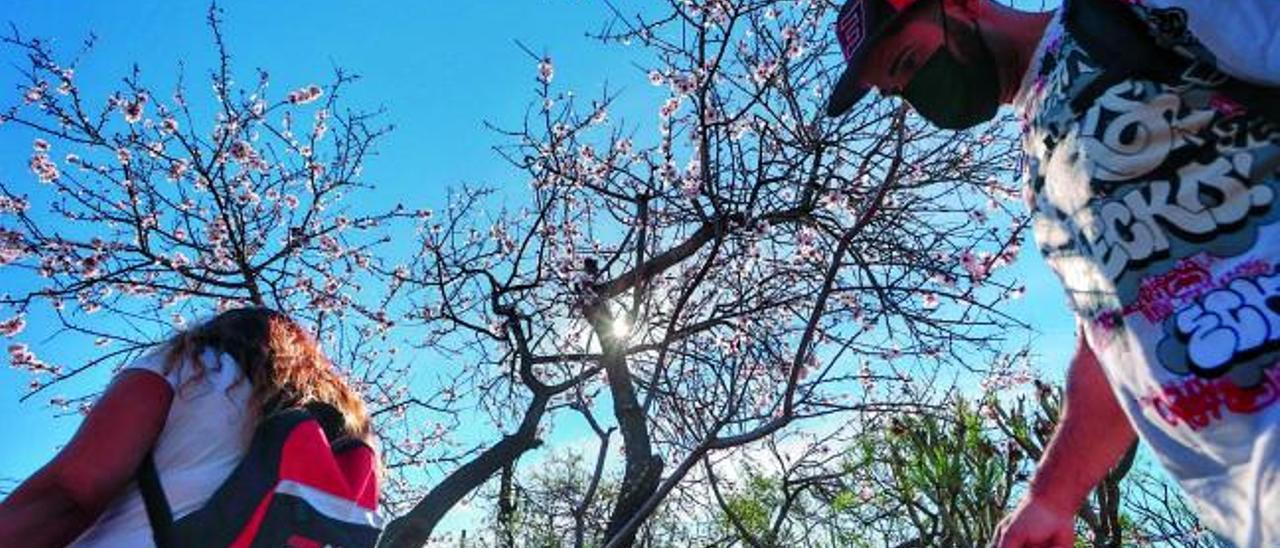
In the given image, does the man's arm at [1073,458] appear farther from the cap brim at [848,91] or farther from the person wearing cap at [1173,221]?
the cap brim at [848,91]

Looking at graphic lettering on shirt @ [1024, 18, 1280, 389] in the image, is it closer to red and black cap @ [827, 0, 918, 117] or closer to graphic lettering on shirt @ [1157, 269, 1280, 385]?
graphic lettering on shirt @ [1157, 269, 1280, 385]

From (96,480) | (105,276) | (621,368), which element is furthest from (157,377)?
(105,276)

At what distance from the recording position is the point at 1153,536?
524cm

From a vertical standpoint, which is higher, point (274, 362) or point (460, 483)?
point (460, 483)

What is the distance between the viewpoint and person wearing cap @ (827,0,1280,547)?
952 mm

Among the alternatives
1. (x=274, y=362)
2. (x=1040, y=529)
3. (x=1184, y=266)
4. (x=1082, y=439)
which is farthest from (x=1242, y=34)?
(x=274, y=362)

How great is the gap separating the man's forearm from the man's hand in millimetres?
12

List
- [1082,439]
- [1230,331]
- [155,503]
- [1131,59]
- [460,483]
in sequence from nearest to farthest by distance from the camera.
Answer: [1230,331], [1131,59], [1082,439], [155,503], [460,483]

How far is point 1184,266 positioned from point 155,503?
143 cm

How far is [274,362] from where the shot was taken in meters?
1.79

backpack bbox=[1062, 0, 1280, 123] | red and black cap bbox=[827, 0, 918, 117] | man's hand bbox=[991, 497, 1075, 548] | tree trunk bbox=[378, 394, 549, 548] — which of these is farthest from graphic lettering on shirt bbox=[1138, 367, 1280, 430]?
tree trunk bbox=[378, 394, 549, 548]

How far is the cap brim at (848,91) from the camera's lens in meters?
1.55

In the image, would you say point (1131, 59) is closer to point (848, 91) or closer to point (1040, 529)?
point (848, 91)

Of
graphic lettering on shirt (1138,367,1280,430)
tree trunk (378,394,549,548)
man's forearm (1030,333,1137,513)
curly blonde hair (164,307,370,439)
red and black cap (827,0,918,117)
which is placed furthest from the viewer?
tree trunk (378,394,549,548)
